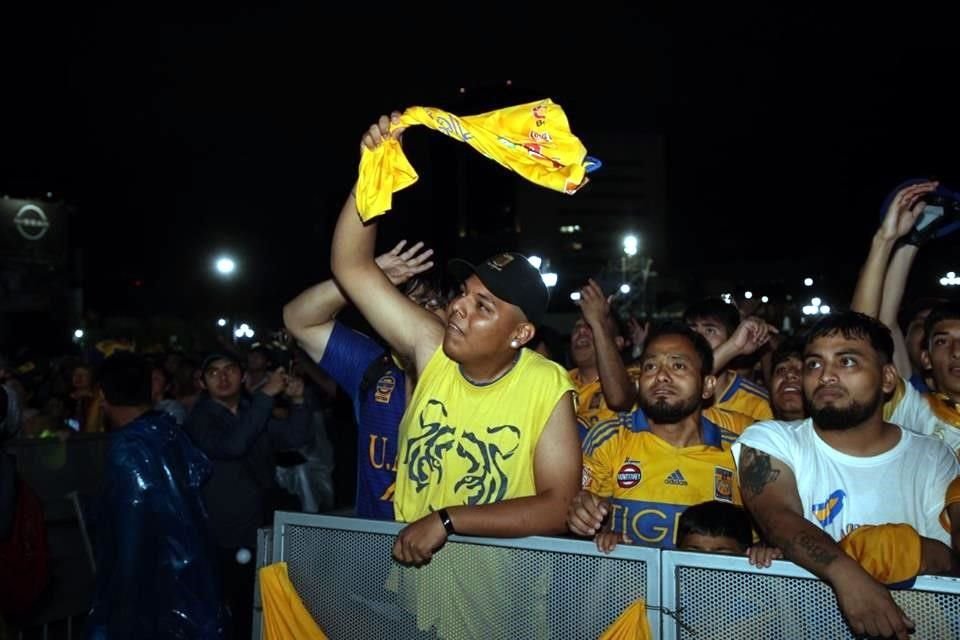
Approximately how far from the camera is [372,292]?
3584 millimetres

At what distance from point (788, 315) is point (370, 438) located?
33780 mm

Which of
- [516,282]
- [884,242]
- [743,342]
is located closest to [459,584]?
[516,282]

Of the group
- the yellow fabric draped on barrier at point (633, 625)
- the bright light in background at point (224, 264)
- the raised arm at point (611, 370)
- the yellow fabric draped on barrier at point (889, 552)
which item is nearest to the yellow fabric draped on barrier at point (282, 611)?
the yellow fabric draped on barrier at point (633, 625)

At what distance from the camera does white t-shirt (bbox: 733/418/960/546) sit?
119 inches

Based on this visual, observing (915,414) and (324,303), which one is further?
(324,303)

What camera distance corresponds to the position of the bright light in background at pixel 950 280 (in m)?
14.8

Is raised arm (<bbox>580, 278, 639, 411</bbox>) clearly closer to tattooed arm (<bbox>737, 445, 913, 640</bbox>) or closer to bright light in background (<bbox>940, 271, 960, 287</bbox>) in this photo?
tattooed arm (<bbox>737, 445, 913, 640</bbox>)

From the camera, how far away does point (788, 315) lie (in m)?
35.4

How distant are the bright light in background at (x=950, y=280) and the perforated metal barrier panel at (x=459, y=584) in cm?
1441

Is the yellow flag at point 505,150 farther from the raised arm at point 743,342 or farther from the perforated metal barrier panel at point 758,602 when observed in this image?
the raised arm at point 743,342

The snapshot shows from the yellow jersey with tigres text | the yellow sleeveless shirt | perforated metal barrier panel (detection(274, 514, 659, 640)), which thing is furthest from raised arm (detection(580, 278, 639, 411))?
perforated metal barrier panel (detection(274, 514, 659, 640))

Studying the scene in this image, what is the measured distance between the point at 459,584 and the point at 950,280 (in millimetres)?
14727

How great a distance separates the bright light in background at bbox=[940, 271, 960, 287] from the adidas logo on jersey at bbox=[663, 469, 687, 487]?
13.3m

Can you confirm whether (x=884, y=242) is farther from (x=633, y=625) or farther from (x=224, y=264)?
(x=224, y=264)
